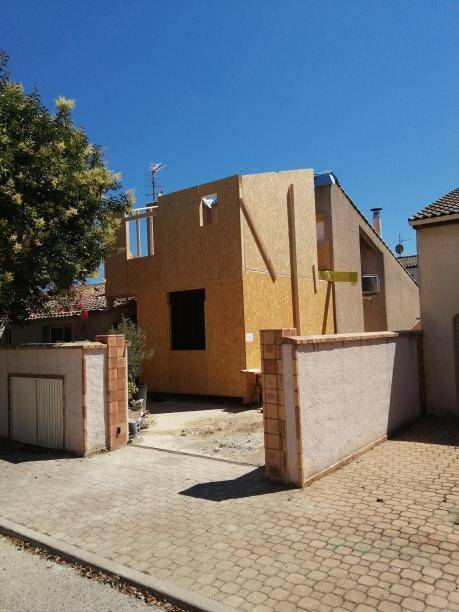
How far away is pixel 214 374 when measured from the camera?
14.3m

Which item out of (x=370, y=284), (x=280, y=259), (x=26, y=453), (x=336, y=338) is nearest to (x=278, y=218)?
(x=280, y=259)

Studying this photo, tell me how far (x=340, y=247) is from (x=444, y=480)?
13.7 m

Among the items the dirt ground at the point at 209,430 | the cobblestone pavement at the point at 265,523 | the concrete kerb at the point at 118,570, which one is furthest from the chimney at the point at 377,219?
the concrete kerb at the point at 118,570

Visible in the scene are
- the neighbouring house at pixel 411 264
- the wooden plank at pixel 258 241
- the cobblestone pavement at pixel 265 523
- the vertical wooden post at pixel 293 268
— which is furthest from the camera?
the neighbouring house at pixel 411 264

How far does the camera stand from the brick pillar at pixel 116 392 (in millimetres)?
8906

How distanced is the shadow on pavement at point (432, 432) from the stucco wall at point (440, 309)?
661 mm

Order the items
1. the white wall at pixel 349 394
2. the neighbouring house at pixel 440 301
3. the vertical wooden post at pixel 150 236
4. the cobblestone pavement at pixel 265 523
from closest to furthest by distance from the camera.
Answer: the cobblestone pavement at pixel 265 523, the white wall at pixel 349 394, the neighbouring house at pixel 440 301, the vertical wooden post at pixel 150 236

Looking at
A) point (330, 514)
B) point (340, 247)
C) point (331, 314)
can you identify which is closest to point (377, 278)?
point (340, 247)

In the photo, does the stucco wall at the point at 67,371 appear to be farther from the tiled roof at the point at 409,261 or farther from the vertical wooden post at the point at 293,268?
the tiled roof at the point at 409,261

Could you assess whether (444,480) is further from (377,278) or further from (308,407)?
(377,278)

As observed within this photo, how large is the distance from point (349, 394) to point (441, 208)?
629cm

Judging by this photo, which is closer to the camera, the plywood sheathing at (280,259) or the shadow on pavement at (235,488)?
the shadow on pavement at (235,488)

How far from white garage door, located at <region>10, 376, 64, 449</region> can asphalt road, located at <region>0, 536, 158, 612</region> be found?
4.23m

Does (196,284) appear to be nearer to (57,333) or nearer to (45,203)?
(45,203)
